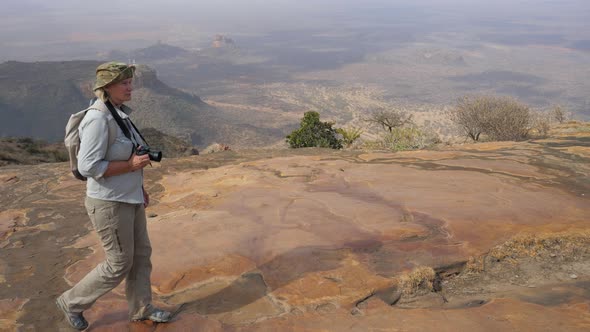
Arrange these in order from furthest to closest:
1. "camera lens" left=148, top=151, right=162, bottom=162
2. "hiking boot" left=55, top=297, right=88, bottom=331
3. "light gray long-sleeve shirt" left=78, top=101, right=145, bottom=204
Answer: "hiking boot" left=55, top=297, right=88, bottom=331, "camera lens" left=148, top=151, right=162, bottom=162, "light gray long-sleeve shirt" left=78, top=101, right=145, bottom=204

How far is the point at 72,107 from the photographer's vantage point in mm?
70312

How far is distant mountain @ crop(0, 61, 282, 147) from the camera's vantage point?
64.7 metres

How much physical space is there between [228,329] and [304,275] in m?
1.09

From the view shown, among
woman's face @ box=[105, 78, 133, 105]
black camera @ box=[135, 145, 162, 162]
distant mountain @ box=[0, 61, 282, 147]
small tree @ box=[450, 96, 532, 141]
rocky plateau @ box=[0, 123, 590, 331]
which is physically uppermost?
woman's face @ box=[105, 78, 133, 105]

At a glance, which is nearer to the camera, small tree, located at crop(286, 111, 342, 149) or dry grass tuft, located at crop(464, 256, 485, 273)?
dry grass tuft, located at crop(464, 256, 485, 273)

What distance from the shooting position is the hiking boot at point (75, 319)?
374cm

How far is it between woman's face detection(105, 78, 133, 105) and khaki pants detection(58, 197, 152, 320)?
73cm

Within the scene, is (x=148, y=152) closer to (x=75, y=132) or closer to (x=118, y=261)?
(x=75, y=132)

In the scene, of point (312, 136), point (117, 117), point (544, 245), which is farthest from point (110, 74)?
point (312, 136)

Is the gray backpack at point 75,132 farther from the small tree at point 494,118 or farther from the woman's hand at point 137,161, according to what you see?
the small tree at point 494,118

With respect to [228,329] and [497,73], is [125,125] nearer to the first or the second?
[228,329]

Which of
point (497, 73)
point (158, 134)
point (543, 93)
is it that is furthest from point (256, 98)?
point (158, 134)

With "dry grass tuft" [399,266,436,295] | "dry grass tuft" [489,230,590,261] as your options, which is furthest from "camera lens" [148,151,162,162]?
"dry grass tuft" [489,230,590,261]

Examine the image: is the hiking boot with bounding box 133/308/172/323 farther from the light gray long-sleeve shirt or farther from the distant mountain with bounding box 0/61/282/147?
the distant mountain with bounding box 0/61/282/147
